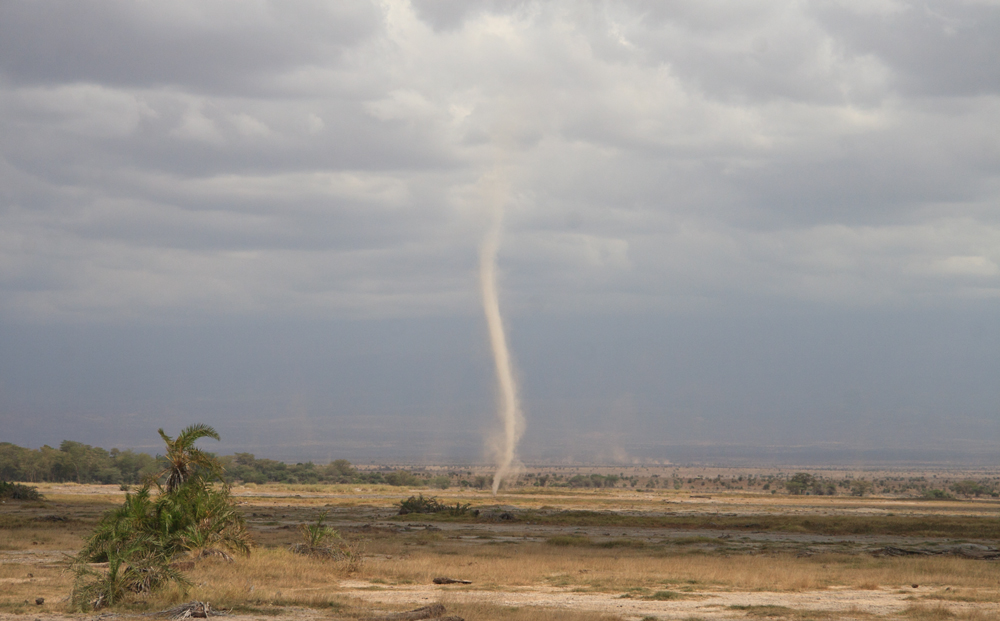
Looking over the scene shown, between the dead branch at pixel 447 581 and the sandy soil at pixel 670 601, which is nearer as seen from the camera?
the sandy soil at pixel 670 601

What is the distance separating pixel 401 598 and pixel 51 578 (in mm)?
9635

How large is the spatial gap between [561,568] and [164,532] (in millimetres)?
12563

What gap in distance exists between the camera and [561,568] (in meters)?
30.7

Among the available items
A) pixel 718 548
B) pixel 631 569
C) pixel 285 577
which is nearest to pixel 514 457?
pixel 718 548

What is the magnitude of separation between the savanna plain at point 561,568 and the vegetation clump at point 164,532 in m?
0.50

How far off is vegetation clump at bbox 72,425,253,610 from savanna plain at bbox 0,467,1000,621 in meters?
0.50

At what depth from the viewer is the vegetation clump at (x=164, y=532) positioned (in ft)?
65.7

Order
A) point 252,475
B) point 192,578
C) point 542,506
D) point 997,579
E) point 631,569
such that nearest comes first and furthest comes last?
1. point 192,578
2. point 997,579
3. point 631,569
4. point 542,506
5. point 252,475

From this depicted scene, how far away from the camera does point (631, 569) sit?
30969mm

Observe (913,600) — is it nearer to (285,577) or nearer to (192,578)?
(285,577)

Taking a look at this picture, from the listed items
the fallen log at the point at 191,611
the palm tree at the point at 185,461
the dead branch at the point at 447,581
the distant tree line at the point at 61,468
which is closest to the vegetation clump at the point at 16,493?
the palm tree at the point at 185,461

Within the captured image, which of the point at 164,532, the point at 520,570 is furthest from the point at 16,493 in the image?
the point at 520,570

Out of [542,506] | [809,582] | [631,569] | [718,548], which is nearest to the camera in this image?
[809,582]

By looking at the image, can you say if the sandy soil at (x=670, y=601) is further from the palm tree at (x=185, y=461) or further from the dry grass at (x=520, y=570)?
the palm tree at (x=185, y=461)
